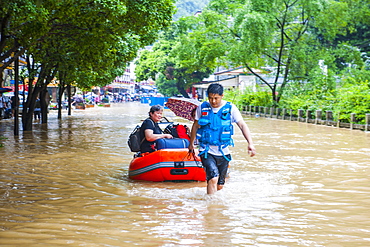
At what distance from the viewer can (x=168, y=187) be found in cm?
998

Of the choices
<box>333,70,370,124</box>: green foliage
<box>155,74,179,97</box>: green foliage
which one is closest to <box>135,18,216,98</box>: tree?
<box>155,74,179,97</box>: green foliage

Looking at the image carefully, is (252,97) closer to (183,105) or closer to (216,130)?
(183,105)

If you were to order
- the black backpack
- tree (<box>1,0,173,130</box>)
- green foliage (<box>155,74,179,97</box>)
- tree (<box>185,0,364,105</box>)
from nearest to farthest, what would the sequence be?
the black backpack < tree (<box>1,0,173,130</box>) < tree (<box>185,0,364,105</box>) < green foliage (<box>155,74,179,97</box>)

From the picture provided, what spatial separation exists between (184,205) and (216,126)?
1298 mm

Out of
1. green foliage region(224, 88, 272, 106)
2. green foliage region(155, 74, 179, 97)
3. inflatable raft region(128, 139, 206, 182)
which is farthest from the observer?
green foliage region(155, 74, 179, 97)

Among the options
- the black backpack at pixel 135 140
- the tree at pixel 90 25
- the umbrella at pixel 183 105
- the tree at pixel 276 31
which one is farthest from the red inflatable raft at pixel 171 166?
the tree at pixel 276 31

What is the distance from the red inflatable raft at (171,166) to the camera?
33.3 ft

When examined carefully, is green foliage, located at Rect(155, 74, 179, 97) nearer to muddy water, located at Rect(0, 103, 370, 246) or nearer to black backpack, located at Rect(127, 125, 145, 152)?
muddy water, located at Rect(0, 103, 370, 246)

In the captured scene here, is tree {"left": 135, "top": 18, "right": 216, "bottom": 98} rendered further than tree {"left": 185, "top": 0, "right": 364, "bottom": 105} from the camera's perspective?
Yes

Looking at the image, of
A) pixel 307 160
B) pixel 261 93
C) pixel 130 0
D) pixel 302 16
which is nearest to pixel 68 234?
pixel 307 160

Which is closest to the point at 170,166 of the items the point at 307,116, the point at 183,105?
the point at 183,105

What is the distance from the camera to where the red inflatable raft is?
10.1 m

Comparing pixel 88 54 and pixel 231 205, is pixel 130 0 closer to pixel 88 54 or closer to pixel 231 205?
pixel 88 54

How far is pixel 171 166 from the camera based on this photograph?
1015 cm
